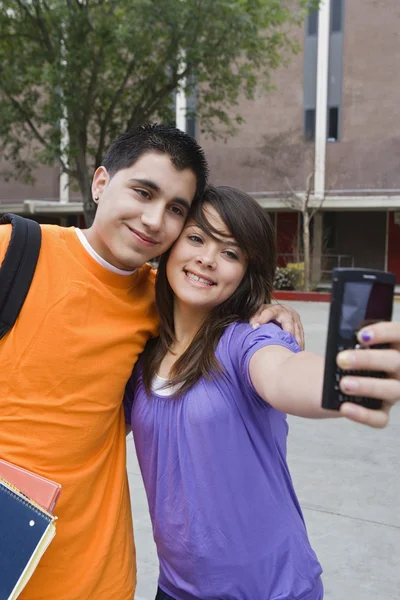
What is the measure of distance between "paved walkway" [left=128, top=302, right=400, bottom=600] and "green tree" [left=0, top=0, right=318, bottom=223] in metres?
9.49

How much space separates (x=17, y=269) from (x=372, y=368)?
100 centimetres

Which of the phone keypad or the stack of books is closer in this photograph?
the phone keypad

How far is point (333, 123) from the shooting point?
23.1 m

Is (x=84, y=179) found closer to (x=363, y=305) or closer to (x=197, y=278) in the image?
(x=197, y=278)

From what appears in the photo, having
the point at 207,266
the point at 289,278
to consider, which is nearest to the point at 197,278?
the point at 207,266

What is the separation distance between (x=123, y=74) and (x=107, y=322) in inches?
538

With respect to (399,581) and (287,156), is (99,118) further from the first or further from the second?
(399,581)

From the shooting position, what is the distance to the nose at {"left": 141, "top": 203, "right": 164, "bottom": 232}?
172 cm

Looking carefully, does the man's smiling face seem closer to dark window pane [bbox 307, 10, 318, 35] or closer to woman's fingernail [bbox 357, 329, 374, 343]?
woman's fingernail [bbox 357, 329, 374, 343]

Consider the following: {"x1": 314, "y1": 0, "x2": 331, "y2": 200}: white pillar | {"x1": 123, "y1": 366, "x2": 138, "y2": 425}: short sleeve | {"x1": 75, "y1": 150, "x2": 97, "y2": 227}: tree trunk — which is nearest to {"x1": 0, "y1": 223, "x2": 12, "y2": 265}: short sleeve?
{"x1": 123, "y1": 366, "x2": 138, "y2": 425}: short sleeve

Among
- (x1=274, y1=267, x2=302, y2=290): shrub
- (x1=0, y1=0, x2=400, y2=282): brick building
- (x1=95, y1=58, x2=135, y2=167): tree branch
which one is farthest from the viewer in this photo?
(x1=0, y1=0, x2=400, y2=282): brick building

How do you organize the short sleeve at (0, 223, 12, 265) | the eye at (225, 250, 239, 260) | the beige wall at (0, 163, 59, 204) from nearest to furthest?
1. the short sleeve at (0, 223, 12, 265)
2. the eye at (225, 250, 239, 260)
3. the beige wall at (0, 163, 59, 204)

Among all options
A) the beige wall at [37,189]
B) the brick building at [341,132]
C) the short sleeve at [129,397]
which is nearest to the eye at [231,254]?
the short sleeve at [129,397]

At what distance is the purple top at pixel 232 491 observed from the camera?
154cm
